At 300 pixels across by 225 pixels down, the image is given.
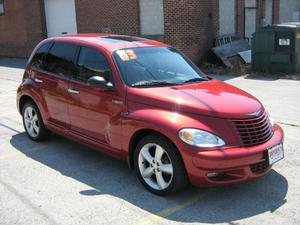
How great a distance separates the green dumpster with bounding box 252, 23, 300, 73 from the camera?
13.0 m

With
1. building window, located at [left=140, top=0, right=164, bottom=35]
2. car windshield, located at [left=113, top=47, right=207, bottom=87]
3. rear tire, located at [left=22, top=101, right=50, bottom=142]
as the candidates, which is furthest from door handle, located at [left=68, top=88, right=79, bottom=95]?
building window, located at [left=140, top=0, right=164, bottom=35]

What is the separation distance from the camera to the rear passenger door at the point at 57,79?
585cm

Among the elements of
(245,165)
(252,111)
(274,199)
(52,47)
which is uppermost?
(52,47)

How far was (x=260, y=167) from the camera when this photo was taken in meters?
4.41

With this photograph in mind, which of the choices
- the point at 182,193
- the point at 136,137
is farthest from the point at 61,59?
the point at 182,193

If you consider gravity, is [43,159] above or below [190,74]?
below

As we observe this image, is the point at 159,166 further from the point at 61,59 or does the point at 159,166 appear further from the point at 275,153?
the point at 61,59

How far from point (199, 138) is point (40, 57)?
3407 millimetres

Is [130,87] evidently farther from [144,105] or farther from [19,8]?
[19,8]

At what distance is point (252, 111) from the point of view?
4.58m

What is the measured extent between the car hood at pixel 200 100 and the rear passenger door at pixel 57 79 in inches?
52.9

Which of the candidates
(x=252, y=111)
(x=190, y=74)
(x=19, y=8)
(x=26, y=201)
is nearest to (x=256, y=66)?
(x=190, y=74)

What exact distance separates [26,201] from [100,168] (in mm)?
1202

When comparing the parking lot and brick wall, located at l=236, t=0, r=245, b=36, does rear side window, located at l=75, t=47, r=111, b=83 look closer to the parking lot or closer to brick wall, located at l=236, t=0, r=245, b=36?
the parking lot
